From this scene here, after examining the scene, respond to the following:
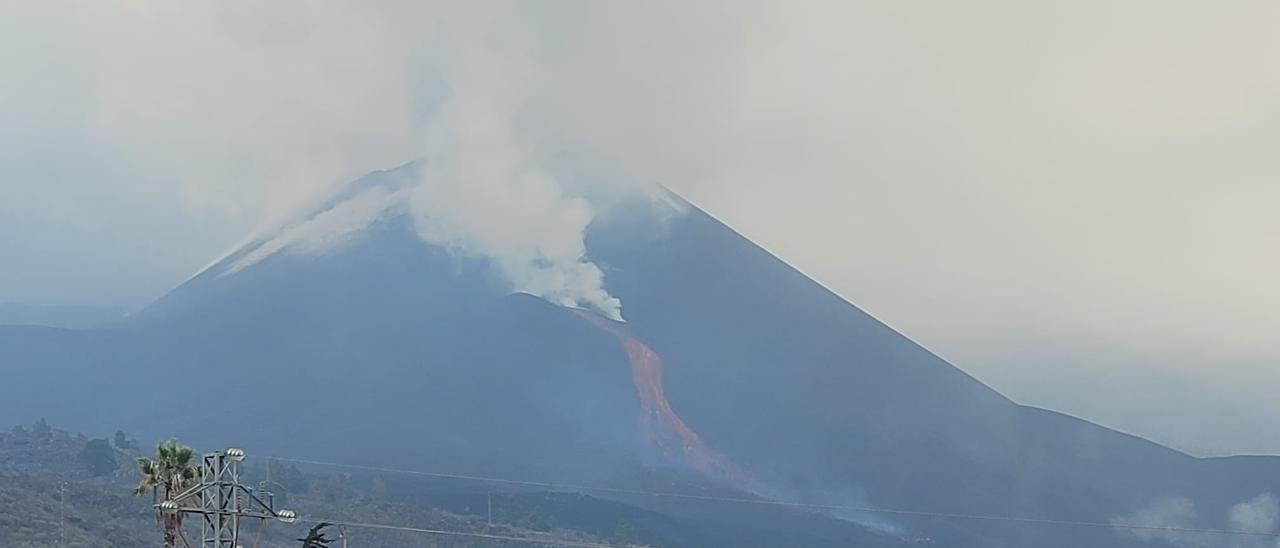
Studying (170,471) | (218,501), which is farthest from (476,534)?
(218,501)

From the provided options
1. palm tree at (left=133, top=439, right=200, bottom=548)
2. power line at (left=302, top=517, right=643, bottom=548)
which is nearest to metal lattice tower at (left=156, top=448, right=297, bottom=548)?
palm tree at (left=133, top=439, right=200, bottom=548)

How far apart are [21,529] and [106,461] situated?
69.5 meters

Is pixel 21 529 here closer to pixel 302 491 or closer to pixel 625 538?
pixel 302 491

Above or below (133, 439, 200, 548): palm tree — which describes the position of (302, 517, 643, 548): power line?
above

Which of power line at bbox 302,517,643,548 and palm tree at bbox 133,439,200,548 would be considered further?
power line at bbox 302,517,643,548

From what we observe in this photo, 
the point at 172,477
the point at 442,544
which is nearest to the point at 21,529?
the point at 442,544

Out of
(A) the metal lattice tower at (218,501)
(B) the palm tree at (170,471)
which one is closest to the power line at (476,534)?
(B) the palm tree at (170,471)

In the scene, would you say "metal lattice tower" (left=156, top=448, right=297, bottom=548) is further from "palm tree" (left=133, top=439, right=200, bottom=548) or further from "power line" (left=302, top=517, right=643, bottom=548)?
"power line" (left=302, top=517, right=643, bottom=548)

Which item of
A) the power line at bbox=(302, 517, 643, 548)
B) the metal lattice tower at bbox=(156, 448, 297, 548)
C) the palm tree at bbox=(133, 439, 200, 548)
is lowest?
the metal lattice tower at bbox=(156, 448, 297, 548)

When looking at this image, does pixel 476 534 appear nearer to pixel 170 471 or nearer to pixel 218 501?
pixel 170 471

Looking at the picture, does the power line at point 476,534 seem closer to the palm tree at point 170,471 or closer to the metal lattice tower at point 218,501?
the palm tree at point 170,471

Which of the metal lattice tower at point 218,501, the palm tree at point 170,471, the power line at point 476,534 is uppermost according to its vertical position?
the power line at point 476,534

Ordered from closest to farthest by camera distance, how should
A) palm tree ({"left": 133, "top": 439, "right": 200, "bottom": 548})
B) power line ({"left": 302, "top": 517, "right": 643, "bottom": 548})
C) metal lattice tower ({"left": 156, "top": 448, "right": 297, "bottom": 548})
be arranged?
metal lattice tower ({"left": 156, "top": 448, "right": 297, "bottom": 548}) → palm tree ({"left": 133, "top": 439, "right": 200, "bottom": 548}) → power line ({"left": 302, "top": 517, "right": 643, "bottom": 548})

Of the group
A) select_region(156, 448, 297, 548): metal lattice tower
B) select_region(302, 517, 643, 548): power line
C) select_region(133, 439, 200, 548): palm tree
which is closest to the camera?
select_region(156, 448, 297, 548): metal lattice tower
